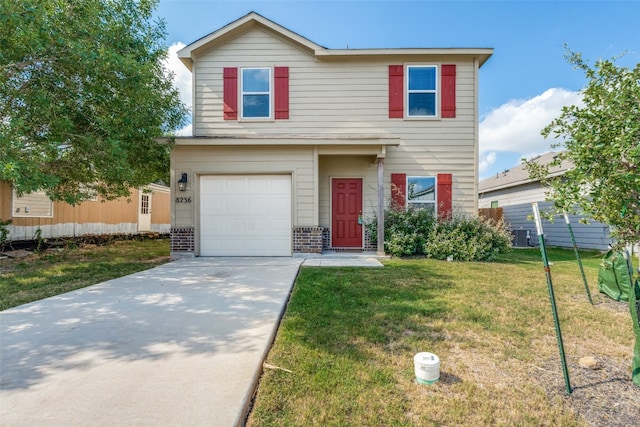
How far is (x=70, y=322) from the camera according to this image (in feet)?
11.5

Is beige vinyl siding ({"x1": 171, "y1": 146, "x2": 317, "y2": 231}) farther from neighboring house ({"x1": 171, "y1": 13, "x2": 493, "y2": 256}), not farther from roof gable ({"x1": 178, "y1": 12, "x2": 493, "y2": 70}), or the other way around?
roof gable ({"x1": 178, "y1": 12, "x2": 493, "y2": 70})

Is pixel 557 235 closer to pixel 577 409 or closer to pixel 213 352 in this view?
pixel 577 409

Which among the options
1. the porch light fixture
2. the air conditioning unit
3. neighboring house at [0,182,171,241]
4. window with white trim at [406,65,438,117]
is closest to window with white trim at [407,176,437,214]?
window with white trim at [406,65,438,117]

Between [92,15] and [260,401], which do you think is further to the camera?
[92,15]

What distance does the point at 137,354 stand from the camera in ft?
8.98

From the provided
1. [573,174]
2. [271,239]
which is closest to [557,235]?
[271,239]

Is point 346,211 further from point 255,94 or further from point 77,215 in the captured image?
point 77,215

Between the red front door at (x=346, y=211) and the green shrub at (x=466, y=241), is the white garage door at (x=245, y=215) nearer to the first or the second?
the red front door at (x=346, y=211)

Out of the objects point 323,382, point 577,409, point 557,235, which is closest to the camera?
point 577,409

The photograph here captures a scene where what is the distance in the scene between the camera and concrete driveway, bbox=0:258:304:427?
6.49 feet

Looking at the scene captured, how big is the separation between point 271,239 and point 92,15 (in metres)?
5.86

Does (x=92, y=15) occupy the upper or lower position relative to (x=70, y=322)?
upper

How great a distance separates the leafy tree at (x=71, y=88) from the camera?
509 centimetres

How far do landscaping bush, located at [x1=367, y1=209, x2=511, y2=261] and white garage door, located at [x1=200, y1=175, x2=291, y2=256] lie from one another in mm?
2865
